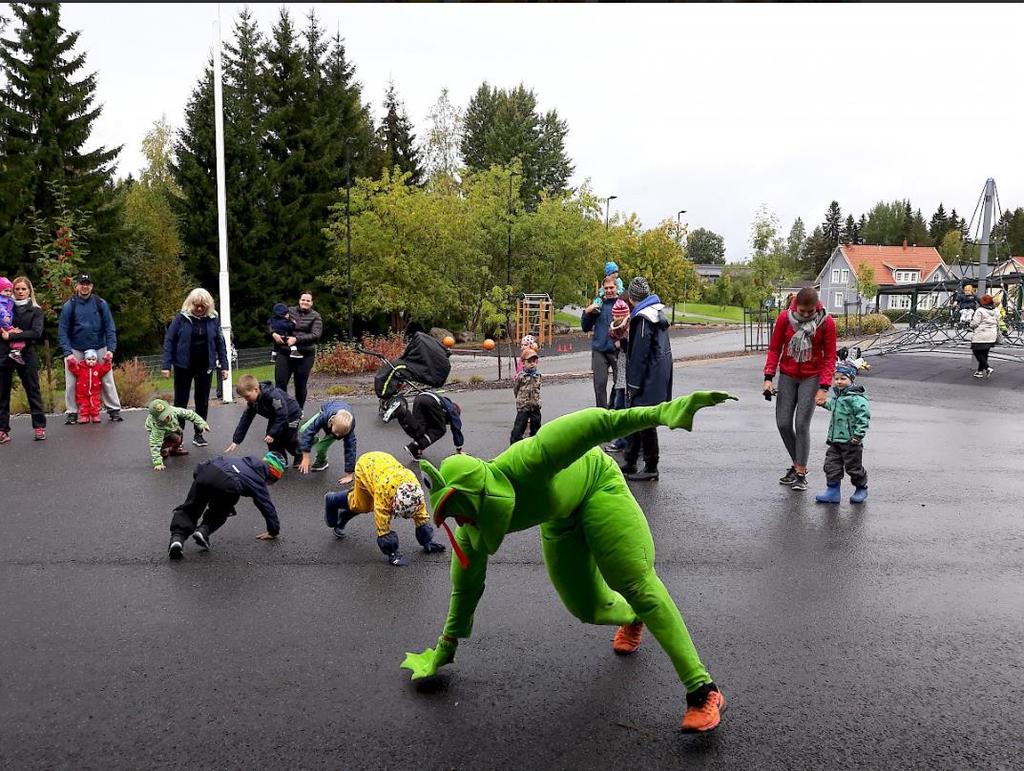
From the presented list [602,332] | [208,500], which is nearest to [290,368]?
[602,332]

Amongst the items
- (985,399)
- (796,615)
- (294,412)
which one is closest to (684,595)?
(796,615)

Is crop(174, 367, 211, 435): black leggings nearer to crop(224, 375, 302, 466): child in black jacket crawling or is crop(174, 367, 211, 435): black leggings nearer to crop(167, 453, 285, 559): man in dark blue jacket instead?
crop(224, 375, 302, 466): child in black jacket crawling

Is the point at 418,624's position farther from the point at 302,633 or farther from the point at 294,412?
the point at 294,412

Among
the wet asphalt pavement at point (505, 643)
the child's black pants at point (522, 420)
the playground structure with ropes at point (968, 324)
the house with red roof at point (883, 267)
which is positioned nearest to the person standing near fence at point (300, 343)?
the child's black pants at point (522, 420)

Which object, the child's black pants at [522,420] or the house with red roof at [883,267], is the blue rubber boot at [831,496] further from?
the house with red roof at [883,267]

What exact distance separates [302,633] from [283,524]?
2.32 meters

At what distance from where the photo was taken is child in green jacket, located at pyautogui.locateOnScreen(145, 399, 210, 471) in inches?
347

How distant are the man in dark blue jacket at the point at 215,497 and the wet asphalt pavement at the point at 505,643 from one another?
0.19 m

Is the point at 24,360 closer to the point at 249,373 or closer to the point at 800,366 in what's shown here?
the point at 800,366

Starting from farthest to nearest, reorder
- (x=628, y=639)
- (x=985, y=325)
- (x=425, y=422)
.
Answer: (x=985, y=325)
(x=425, y=422)
(x=628, y=639)

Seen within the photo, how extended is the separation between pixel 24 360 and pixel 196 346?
2394 mm

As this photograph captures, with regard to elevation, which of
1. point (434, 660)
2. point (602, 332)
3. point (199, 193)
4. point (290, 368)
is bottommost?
point (434, 660)

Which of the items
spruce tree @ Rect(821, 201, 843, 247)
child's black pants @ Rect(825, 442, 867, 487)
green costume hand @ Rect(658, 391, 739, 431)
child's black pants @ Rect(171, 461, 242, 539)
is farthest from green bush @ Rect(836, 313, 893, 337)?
spruce tree @ Rect(821, 201, 843, 247)

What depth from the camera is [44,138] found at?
30.4 meters
